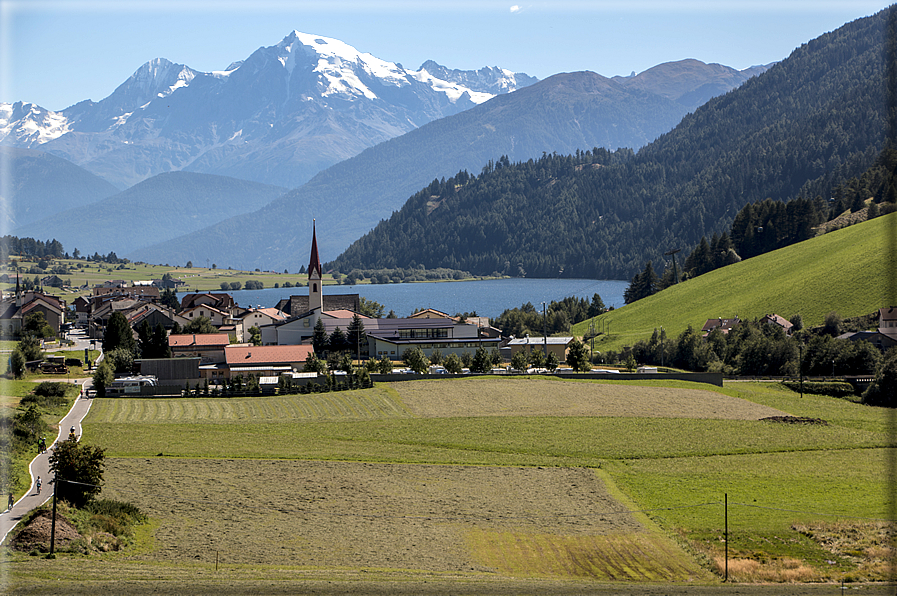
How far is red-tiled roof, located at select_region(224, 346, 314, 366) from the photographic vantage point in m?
80.2

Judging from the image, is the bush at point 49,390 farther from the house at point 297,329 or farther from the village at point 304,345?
the house at point 297,329

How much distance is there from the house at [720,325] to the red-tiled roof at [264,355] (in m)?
48.0

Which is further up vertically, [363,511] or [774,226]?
[774,226]

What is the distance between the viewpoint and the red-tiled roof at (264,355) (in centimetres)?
8019

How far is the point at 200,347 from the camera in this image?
281 ft

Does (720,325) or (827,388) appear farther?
(720,325)

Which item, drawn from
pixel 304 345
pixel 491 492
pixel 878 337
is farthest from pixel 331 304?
pixel 491 492

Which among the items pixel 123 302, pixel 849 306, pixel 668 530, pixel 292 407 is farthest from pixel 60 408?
pixel 849 306

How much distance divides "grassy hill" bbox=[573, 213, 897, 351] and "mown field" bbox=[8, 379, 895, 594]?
39.4m

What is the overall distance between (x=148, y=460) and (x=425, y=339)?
2115 inches

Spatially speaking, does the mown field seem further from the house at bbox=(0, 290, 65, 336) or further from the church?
the house at bbox=(0, 290, 65, 336)

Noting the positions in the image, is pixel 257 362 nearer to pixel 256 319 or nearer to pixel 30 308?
pixel 256 319

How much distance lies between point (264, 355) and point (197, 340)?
10444mm

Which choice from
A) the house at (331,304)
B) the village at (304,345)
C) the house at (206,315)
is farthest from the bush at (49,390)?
the house at (331,304)
